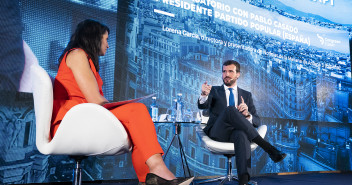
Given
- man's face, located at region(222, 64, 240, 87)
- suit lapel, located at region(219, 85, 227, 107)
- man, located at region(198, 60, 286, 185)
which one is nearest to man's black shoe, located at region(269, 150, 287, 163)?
man, located at region(198, 60, 286, 185)

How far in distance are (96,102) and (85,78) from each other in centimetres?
14

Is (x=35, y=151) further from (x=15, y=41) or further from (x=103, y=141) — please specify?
(x=103, y=141)

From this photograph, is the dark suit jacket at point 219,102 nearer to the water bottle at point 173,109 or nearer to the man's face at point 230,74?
the man's face at point 230,74

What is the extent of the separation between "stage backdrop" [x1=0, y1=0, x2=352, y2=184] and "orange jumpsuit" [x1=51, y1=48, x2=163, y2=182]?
132cm

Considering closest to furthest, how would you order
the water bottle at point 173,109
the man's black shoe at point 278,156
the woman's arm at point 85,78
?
the woman's arm at point 85,78, the man's black shoe at point 278,156, the water bottle at point 173,109

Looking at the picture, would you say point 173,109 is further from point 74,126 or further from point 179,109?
point 74,126

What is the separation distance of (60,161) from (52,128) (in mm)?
1420

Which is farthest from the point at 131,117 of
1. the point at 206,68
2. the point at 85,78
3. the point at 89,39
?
Result: the point at 206,68

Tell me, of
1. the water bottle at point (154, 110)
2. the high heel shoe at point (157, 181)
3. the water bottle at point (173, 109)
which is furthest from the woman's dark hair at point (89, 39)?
the water bottle at point (173, 109)

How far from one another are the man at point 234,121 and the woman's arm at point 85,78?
1.21m

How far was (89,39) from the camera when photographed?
5.74 feet

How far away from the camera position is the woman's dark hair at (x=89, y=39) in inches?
67.8

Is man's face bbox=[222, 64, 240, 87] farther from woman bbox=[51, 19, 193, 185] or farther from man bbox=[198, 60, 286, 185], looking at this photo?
woman bbox=[51, 19, 193, 185]

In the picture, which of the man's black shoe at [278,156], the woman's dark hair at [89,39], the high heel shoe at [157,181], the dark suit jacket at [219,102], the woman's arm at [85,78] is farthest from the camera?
the dark suit jacket at [219,102]
